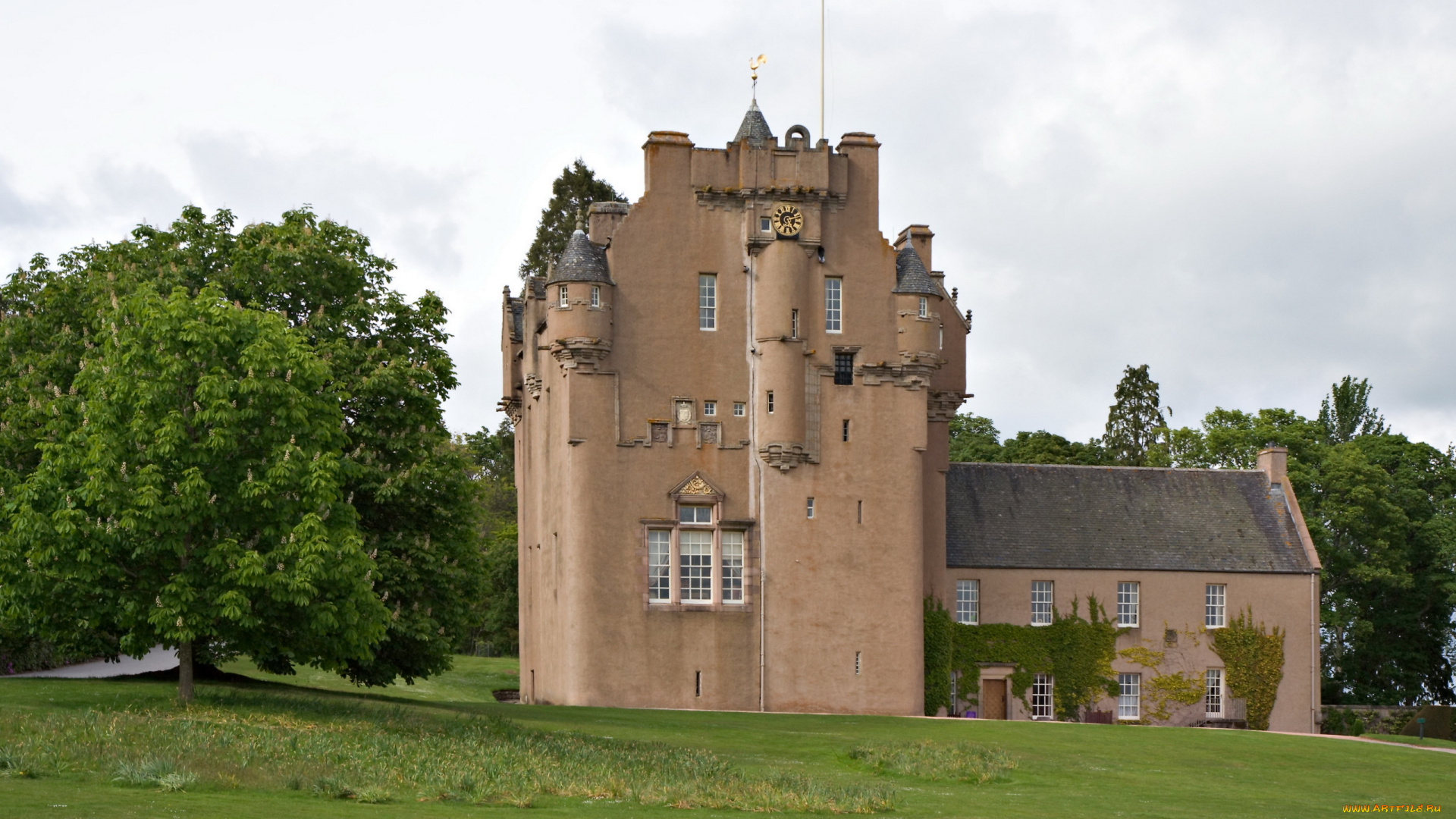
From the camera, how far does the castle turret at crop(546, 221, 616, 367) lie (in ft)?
166

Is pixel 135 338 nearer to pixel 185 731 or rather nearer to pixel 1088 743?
pixel 185 731

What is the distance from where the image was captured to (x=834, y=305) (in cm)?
5284

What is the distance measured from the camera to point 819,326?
52500 mm

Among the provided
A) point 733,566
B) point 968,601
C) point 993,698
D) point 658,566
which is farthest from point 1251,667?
point 658,566

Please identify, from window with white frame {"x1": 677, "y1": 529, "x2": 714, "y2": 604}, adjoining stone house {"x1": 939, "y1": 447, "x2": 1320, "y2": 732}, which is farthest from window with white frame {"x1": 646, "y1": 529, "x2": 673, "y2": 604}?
adjoining stone house {"x1": 939, "y1": 447, "x2": 1320, "y2": 732}

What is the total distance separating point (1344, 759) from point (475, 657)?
137 ft

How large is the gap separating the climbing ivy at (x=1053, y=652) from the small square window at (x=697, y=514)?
893 centimetres

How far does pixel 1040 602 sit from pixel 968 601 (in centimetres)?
250

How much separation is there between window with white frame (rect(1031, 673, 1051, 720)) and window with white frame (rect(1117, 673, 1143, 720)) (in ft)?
7.86

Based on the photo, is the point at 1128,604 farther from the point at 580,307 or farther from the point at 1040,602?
the point at 580,307

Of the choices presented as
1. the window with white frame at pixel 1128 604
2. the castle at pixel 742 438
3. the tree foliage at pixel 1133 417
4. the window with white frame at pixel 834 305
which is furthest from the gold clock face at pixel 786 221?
the tree foliage at pixel 1133 417

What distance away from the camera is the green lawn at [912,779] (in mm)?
23938

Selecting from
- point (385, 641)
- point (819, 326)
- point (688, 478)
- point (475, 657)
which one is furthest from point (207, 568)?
point (475, 657)

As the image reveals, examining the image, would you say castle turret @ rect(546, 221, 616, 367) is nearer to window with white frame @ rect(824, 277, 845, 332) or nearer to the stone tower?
the stone tower
